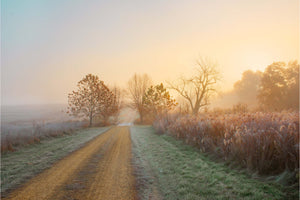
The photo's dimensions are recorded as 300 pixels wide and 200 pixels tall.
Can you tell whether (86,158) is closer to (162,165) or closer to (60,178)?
(60,178)

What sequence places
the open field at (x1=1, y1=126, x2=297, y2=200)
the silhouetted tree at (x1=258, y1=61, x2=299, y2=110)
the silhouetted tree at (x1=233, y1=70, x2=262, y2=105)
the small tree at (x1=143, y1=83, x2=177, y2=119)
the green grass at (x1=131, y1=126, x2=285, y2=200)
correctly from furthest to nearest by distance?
the silhouetted tree at (x1=233, y1=70, x2=262, y2=105)
the small tree at (x1=143, y1=83, x2=177, y2=119)
the silhouetted tree at (x1=258, y1=61, x2=299, y2=110)
the open field at (x1=1, y1=126, x2=297, y2=200)
the green grass at (x1=131, y1=126, x2=285, y2=200)

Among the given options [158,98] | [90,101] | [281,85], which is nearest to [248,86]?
[281,85]

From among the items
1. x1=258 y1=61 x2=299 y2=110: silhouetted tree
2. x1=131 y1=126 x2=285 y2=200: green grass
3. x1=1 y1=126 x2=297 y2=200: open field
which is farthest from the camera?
x1=258 y1=61 x2=299 y2=110: silhouetted tree

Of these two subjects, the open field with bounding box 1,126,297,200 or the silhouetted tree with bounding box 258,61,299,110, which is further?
the silhouetted tree with bounding box 258,61,299,110

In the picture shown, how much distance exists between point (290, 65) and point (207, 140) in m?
32.0

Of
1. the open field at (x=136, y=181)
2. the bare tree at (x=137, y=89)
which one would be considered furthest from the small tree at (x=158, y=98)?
the open field at (x=136, y=181)

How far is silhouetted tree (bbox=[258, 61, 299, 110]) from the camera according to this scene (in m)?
27.3

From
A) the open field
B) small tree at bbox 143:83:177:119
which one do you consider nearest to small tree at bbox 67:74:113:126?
small tree at bbox 143:83:177:119

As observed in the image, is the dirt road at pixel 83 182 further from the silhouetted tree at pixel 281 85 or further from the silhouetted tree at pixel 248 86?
the silhouetted tree at pixel 248 86

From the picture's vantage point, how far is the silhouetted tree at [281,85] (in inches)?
1073

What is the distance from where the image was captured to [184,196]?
384 cm

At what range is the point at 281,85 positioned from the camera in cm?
2878

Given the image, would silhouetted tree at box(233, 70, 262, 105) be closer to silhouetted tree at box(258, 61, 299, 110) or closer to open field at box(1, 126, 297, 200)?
silhouetted tree at box(258, 61, 299, 110)

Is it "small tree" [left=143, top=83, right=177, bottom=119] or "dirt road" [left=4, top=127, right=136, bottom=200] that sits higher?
"small tree" [left=143, top=83, right=177, bottom=119]
